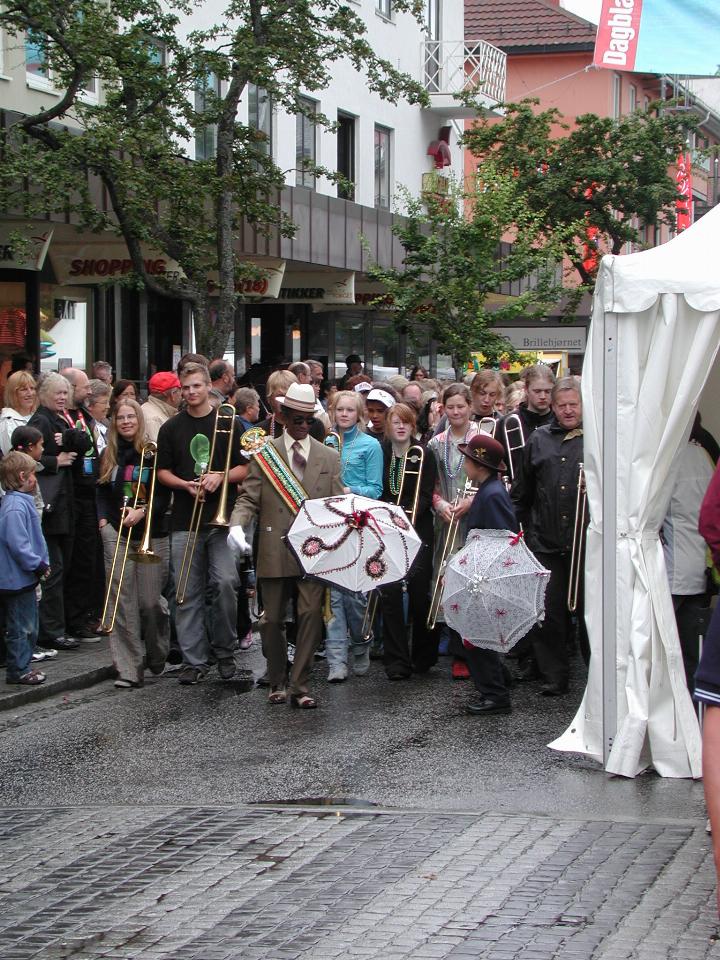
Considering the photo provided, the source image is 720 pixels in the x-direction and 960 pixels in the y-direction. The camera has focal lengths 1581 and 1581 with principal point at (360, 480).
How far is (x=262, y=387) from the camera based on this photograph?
1080 inches

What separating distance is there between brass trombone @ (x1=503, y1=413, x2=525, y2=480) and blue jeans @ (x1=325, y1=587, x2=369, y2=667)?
5.07 feet

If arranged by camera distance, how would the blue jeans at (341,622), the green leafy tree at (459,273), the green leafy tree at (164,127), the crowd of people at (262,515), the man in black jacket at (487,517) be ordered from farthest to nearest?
the green leafy tree at (459,273) < the green leafy tree at (164,127) < the blue jeans at (341,622) < the crowd of people at (262,515) < the man in black jacket at (487,517)

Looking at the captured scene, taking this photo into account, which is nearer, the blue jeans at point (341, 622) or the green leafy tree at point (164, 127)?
the blue jeans at point (341, 622)

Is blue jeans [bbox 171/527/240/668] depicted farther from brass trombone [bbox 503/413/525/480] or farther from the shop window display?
the shop window display

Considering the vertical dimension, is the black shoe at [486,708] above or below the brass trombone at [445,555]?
below

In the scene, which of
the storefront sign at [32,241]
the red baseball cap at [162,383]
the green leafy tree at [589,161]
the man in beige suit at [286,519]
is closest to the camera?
the man in beige suit at [286,519]

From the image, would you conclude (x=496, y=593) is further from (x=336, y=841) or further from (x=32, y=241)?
(x=32, y=241)

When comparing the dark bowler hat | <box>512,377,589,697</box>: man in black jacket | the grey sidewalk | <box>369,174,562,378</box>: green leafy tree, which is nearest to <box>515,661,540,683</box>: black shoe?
<box>512,377,589,697</box>: man in black jacket

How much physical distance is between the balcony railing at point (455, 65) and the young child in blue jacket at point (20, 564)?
25.4 meters

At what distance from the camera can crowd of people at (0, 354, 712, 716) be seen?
399 inches

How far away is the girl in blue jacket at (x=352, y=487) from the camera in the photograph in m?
11.1

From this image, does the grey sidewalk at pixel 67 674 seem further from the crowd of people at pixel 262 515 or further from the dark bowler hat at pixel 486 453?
the dark bowler hat at pixel 486 453

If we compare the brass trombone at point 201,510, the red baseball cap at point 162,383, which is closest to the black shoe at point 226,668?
the brass trombone at point 201,510

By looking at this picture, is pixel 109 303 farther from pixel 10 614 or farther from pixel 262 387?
pixel 10 614
